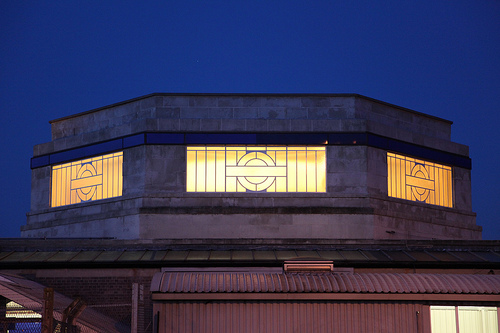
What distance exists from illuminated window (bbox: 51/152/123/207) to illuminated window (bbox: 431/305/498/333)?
1726 centimetres

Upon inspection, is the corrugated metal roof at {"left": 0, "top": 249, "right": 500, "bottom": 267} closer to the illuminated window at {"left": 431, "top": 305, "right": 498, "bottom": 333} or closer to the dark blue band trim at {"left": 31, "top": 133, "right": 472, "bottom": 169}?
the illuminated window at {"left": 431, "top": 305, "right": 498, "bottom": 333}

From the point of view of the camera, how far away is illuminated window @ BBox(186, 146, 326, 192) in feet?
105

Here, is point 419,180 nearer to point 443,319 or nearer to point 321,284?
point 443,319

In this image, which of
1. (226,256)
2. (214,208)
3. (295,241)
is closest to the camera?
(226,256)

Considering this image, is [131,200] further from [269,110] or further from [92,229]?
[269,110]

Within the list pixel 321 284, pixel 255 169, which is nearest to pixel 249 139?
pixel 255 169

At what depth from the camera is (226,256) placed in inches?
1006

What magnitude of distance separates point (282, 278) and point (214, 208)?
11.9 metres

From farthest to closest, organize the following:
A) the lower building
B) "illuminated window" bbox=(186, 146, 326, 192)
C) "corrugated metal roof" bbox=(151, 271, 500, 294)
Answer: "illuminated window" bbox=(186, 146, 326, 192)
"corrugated metal roof" bbox=(151, 271, 500, 294)
the lower building

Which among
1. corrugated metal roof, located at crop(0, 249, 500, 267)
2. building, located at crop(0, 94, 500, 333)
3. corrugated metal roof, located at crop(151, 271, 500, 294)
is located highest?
building, located at crop(0, 94, 500, 333)

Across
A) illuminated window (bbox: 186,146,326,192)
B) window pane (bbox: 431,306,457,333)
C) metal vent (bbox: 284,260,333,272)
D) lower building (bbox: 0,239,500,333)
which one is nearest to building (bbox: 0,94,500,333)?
illuminated window (bbox: 186,146,326,192)

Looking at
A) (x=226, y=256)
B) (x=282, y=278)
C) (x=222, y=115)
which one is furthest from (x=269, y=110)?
(x=282, y=278)

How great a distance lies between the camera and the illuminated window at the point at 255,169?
31969 mm

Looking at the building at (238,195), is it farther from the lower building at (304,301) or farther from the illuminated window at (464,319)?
the illuminated window at (464,319)
